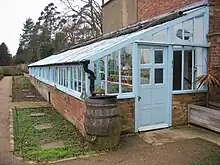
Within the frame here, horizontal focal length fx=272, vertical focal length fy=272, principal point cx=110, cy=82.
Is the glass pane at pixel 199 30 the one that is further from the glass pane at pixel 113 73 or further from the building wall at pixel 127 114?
the building wall at pixel 127 114

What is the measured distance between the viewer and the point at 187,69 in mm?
8297

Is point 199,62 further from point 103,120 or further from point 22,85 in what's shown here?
point 22,85

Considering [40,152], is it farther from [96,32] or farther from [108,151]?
[96,32]

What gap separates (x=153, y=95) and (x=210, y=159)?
265 cm

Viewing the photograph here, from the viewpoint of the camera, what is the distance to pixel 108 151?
6.18 m

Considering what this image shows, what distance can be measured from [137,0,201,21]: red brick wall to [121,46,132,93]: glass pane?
11.1ft

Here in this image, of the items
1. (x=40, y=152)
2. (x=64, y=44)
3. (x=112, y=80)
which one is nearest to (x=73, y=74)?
(x=112, y=80)

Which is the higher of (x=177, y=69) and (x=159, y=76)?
(x=177, y=69)

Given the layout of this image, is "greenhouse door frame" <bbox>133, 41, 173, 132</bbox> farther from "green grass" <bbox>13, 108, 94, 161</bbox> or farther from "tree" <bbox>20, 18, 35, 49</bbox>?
"tree" <bbox>20, 18, 35, 49</bbox>

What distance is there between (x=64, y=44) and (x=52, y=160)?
3186 cm

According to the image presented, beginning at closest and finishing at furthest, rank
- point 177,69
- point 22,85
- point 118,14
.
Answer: point 177,69, point 118,14, point 22,85

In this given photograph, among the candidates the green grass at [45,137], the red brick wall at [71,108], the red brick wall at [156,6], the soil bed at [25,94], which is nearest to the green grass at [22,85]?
the soil bed at [25,94]

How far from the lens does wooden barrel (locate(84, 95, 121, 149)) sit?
20.1ft

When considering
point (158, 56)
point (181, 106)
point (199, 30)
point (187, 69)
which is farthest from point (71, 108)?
point (199, 30)
